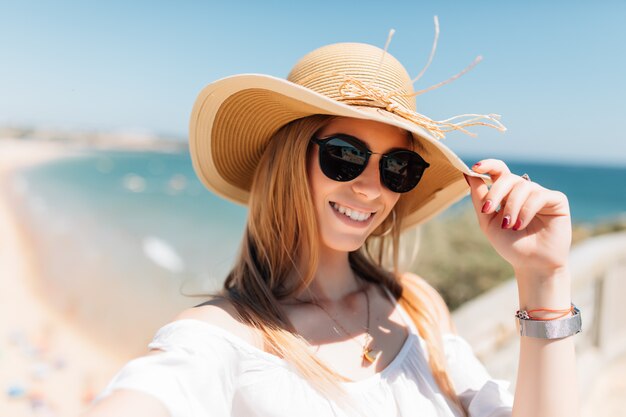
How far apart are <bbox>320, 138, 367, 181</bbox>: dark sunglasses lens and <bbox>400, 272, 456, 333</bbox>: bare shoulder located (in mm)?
762

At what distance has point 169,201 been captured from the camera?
121ft

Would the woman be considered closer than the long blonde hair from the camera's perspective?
Yes

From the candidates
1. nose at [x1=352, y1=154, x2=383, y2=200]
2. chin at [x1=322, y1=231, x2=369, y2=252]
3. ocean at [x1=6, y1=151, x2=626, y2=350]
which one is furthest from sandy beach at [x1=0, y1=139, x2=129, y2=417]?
nose at [x1=352, y1=154, x2=383, y2=200]

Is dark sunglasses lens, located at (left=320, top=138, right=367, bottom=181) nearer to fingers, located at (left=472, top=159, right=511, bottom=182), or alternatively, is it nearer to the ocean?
fingers, located at (left=472, top=159, right=511, bottom=182)

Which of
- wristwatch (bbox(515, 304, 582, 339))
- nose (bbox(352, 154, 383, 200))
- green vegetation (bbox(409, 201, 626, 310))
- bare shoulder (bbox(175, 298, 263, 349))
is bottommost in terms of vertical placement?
green vegetation (bbox(409, 201, 626, 310))

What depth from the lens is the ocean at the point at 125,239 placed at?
11.7 metres

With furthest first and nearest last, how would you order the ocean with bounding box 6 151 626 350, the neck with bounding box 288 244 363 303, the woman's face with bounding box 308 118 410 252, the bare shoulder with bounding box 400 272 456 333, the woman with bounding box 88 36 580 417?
the ocean with bounding box 6 151 626 350 < the bare shoulder with bounding box 400 272 456 333 < the neck with bounding box 288 244 363 303 < the woman's face with bounding box 308 118 410 252 < the woman with bounding box 88 36 580 417

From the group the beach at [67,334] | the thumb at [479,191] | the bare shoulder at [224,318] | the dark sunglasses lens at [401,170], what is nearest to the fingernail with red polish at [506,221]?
the thumb at [479,191]

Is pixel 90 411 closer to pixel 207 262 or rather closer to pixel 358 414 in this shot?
pixel 358 414

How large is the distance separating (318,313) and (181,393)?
71cm

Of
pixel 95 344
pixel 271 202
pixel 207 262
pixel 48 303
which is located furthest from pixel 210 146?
pixel 207 262

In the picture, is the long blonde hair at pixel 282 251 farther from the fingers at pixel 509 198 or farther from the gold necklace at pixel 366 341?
the fingers at pixel 509 198

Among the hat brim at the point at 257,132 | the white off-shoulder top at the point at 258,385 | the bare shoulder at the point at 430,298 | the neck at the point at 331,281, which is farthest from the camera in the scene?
the bare shoulder at the point at 430,298

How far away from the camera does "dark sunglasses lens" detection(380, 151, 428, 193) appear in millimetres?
1628
